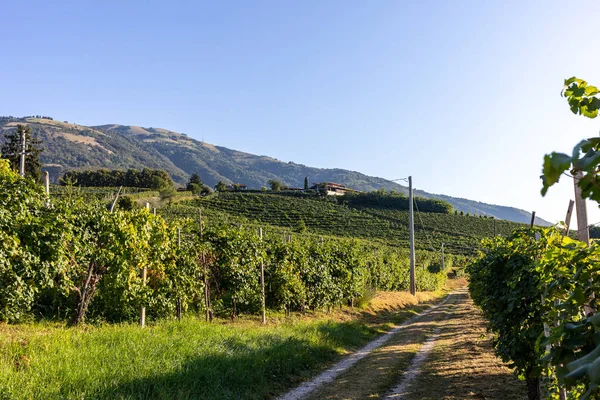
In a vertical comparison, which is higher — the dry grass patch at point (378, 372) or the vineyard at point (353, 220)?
the vineyard at point (353, 220)

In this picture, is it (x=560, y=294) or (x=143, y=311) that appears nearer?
(x=560, y=294)

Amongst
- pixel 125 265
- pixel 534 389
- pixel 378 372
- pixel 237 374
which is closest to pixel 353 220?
pixel 378 372

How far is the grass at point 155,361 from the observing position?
4941 mm

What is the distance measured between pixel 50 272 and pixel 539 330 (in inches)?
294

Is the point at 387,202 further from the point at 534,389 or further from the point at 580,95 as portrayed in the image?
the point at 580,95

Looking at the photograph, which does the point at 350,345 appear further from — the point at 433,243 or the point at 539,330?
the point at 433,243

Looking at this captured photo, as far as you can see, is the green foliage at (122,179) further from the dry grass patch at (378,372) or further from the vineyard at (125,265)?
the dry grass patch at (378,372)

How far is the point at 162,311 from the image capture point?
9.58m

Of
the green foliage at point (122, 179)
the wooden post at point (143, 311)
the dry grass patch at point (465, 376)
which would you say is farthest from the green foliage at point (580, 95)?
the green foliage at point (122, 179)

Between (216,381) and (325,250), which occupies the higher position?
(325,250)

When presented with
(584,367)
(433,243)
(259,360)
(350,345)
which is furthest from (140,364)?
(433,243)

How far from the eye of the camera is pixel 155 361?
6.10m

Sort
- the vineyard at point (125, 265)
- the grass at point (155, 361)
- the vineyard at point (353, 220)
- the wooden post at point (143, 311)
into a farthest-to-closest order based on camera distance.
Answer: the vineyard at point (353, 220), the wooden post at point (143, 311), the vineyard at point (125, 265), the grass at point (155, 361)

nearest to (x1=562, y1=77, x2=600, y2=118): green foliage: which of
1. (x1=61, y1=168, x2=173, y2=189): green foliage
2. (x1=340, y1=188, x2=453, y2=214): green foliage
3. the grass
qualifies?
the grass
